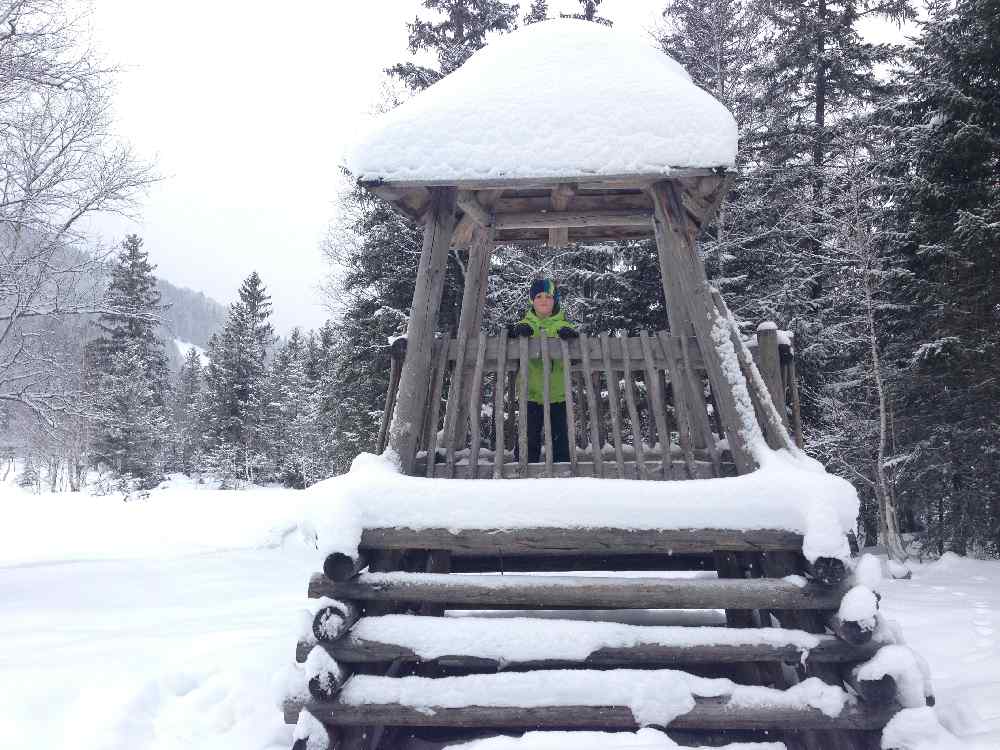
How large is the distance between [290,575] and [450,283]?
7410 millimetres

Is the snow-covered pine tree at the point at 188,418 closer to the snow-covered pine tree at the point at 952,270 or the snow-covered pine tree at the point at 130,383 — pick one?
the snow-covered pine tree at the point at 130,383

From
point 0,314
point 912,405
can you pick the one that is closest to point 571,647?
point 0,314

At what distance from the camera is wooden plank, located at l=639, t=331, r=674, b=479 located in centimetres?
398

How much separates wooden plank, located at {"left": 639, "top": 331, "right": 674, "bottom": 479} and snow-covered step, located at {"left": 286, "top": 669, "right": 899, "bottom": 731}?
49.1 inches

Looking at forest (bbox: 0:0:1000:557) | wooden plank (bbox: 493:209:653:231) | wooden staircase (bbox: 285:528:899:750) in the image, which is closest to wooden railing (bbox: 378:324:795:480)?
wooden staircase (bbox: 285:528:899:750)

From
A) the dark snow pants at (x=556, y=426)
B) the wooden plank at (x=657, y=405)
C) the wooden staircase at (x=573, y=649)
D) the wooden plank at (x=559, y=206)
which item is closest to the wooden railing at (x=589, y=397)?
the wooden plank at (x=657, y=405)

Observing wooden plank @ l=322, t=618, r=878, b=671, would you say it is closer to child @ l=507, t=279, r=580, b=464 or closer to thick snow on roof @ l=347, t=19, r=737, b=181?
child @ l=507, t=279, r=580, b=464

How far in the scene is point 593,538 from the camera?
3.52m

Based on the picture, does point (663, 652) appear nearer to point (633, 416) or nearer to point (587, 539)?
point (587, 539)

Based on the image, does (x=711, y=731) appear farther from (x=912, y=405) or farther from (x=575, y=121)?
(x=912, y=405)

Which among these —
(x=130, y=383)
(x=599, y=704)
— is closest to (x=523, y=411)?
(x=599, y=704)

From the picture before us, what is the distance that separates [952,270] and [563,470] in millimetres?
10812

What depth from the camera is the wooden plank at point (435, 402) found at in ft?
13.8

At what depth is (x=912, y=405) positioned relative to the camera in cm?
1334
